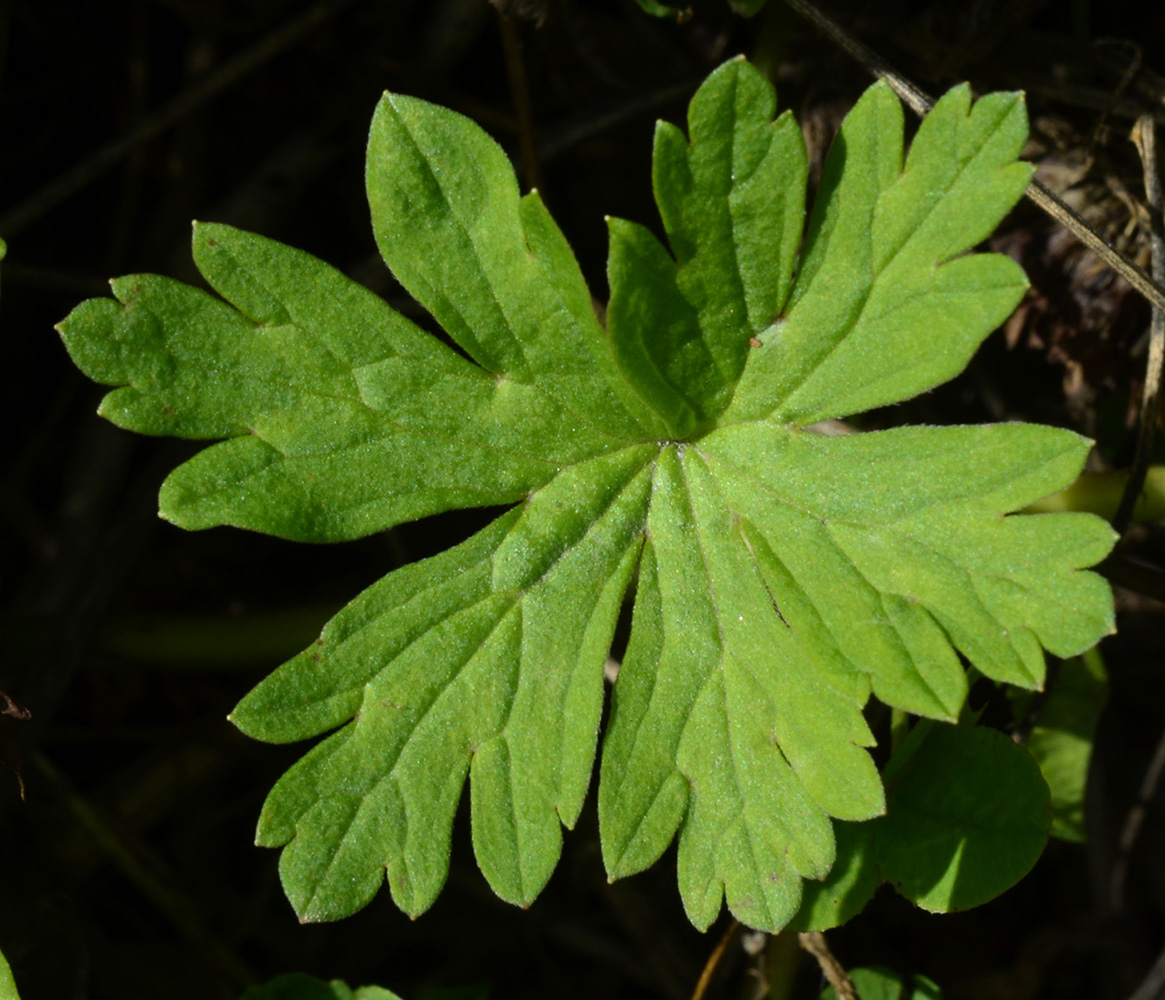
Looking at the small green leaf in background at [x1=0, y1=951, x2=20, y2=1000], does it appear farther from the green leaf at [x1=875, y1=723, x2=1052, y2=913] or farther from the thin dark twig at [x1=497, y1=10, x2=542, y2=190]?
the thin dark twig at [x1=497, y1=10, x2=542, y2=190]

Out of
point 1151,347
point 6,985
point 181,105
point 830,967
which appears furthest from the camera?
point 181,105

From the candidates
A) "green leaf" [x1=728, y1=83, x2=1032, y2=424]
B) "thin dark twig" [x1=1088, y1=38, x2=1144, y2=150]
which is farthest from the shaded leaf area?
"thin dark twig" [x1=1088, y1=38, x2=1144, y2=150]

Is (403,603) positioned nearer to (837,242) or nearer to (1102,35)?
(837,242)

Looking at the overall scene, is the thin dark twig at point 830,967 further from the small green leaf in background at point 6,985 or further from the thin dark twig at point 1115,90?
the thin dark twig at point 1115,90

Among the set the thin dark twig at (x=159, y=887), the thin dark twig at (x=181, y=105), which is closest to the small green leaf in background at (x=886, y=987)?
the thin dark twig at (x=159, y=887)

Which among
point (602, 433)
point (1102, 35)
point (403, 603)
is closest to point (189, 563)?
point (403, 603)

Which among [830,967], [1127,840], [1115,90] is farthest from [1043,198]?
[1127,840]

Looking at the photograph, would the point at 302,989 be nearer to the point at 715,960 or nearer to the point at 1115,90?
the point at 715,960
